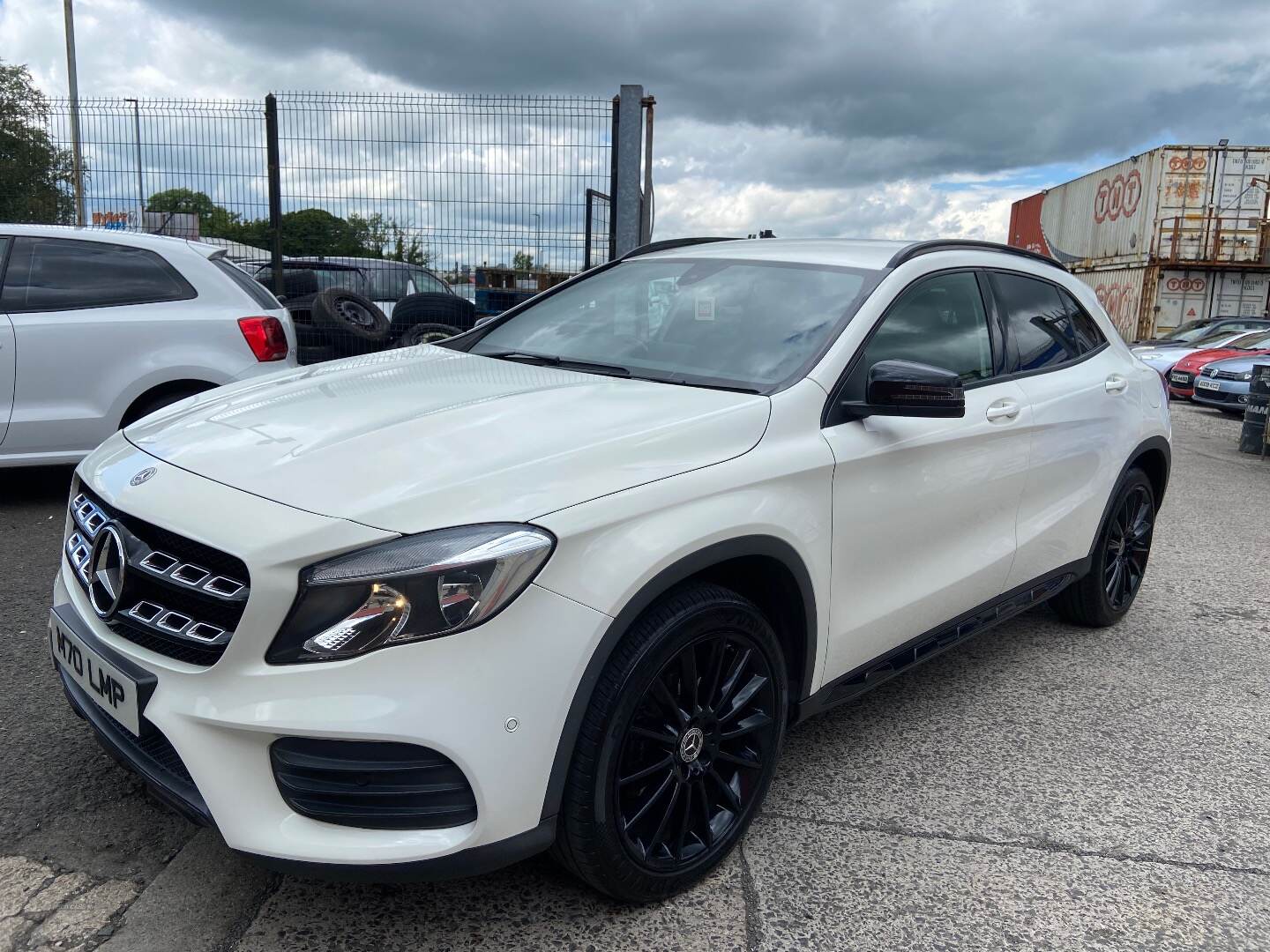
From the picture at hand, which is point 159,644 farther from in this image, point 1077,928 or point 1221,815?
point 1221,815

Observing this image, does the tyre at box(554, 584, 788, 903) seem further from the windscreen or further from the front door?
the windscreen

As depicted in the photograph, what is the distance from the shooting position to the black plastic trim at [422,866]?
1.92 meters

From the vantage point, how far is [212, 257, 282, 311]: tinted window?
6070 millimetres

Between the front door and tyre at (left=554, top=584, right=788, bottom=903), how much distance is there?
1.28ft

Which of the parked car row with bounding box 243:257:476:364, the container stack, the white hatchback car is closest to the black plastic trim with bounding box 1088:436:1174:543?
the white hatchback car

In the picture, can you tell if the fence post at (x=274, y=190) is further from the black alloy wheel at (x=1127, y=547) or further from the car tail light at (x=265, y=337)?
the black alloy wheel at (x=1127, y=547)

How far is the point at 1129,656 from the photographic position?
14.0ft

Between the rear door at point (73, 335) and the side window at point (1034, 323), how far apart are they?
4.51 metres

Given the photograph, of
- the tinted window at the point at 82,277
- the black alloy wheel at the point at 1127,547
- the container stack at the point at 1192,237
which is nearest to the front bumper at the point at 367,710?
the black alloy wheel at the point at 1127,547

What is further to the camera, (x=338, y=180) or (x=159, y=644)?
(x=338, y=180)

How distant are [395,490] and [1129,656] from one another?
3479 mm

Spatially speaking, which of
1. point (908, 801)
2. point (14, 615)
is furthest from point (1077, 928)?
point (14, 615)

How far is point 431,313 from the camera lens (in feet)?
29.6

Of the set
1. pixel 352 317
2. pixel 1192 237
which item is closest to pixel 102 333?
pixel 352 317
